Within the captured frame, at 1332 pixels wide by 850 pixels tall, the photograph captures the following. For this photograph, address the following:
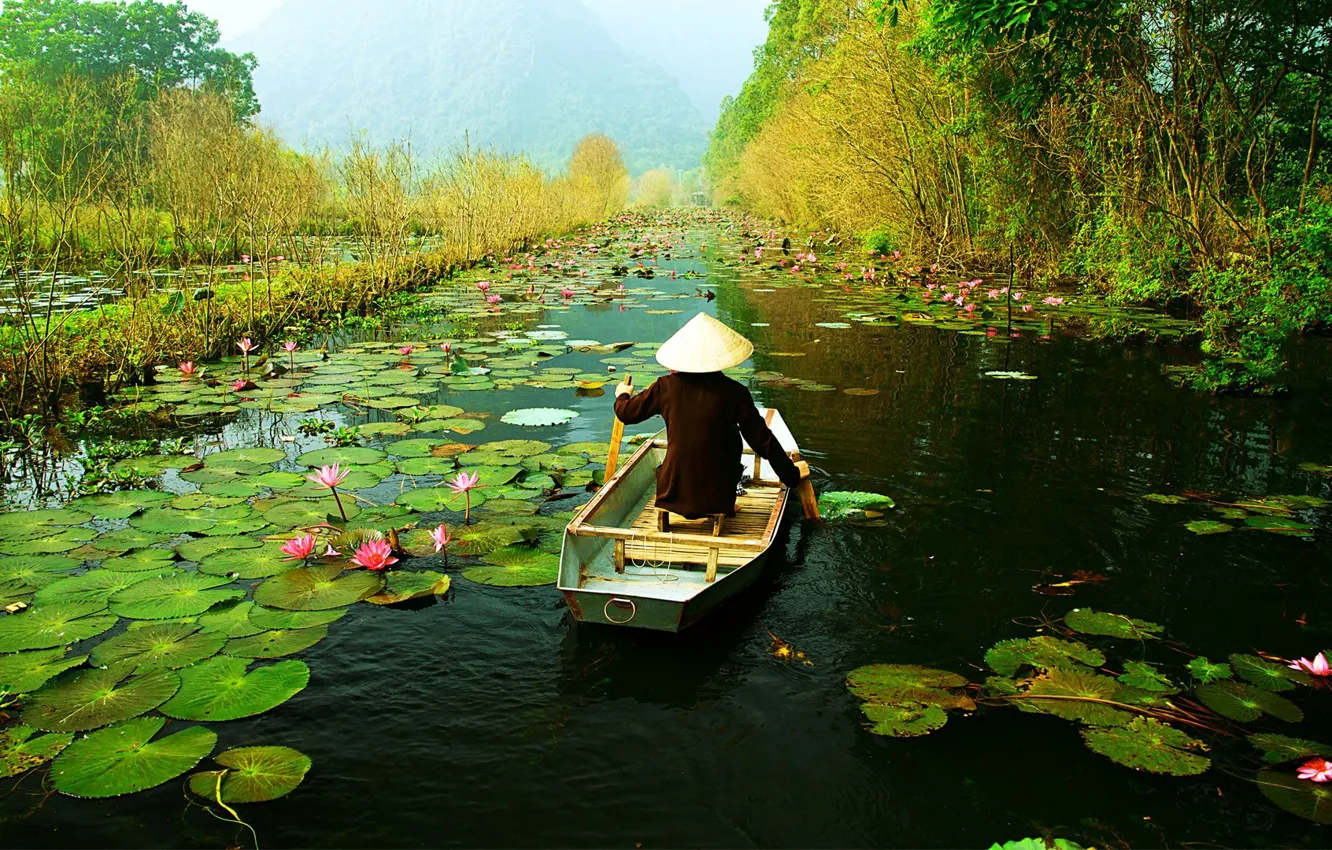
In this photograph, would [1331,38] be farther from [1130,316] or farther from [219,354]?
[219,354]

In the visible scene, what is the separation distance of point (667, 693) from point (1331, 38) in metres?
9.46

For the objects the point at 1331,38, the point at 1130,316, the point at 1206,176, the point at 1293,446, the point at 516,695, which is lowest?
the point at 516,695

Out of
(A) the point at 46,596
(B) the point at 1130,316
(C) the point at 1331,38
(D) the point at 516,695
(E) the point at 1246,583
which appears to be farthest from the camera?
(B) the point at 1130,316

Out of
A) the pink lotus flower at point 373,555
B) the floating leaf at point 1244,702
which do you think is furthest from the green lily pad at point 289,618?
the floating leaf at point 1244,702

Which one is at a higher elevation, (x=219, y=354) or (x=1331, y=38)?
(x=1331, y=38)

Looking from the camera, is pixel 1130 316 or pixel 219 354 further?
pixel 1130 316

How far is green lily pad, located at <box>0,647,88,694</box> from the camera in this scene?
279cm

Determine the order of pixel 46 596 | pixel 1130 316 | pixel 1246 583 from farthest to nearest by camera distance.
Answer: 1. pixel 1130 316
2. pixel 1246 583
3. pixel 46 596

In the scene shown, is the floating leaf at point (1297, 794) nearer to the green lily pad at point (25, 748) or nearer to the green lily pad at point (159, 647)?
the green lily pad at point (159, 647)

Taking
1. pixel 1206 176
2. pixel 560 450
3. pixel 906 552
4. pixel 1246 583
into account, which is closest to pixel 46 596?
pixel 560 450

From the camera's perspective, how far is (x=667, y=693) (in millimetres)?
3018

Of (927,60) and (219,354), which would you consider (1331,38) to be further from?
(219,354)

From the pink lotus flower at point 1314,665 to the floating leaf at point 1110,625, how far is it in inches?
17.7

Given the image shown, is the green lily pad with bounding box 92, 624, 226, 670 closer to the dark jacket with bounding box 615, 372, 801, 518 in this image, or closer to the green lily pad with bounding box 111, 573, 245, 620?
the green lily pad with bounding box 111, 573, 245, 620
